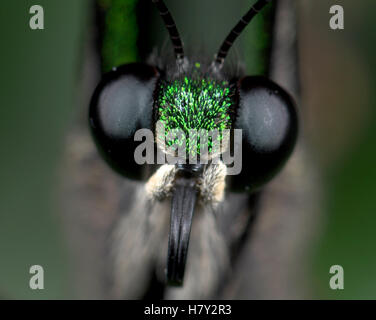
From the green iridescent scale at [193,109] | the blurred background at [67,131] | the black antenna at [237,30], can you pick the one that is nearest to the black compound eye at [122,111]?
the green iridescent scale at [193,109]

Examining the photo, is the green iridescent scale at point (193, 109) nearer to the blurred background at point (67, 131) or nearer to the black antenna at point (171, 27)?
the black antenna at point (171, 27)

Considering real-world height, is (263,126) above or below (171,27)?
below

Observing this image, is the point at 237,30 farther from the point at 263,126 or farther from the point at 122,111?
the point at 122,111

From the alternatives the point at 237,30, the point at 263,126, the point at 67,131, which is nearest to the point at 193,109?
the point at 263,126

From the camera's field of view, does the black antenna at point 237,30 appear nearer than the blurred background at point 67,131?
Yes

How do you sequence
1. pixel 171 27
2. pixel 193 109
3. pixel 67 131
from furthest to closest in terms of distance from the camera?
pixel 67 131 < pixel 171 27 < pixel 193 109

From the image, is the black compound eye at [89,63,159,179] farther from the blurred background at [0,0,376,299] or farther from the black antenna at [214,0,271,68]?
the blurred background at [0,0,376,299]
